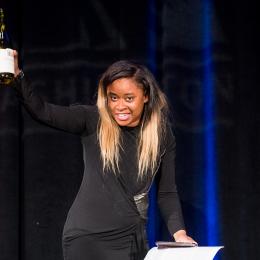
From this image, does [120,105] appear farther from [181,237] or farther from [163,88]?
[163,88]

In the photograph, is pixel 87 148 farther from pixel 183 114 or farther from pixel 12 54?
pixel 183 114

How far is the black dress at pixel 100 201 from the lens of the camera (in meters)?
1.72

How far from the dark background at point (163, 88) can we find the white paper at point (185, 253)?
1.23 m

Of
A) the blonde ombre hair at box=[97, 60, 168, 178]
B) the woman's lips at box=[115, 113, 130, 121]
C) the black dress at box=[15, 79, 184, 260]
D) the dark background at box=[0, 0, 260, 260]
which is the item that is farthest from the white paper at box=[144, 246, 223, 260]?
the dark background at box=[0, 0, 260, 260]

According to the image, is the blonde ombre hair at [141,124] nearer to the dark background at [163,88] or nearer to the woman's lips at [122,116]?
the woman's lips at [122,116]

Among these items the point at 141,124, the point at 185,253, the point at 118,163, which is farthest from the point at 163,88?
the point at 185,253

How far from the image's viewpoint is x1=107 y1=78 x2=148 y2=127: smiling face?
181cm

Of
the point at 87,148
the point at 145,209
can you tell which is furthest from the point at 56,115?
the point at 145,209

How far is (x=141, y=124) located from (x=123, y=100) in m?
0.11

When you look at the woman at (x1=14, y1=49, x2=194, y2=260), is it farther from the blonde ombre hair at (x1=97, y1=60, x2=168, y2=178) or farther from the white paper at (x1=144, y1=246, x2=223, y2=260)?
the white paper at (x1=144, y1=246, x2=223, y2=260)

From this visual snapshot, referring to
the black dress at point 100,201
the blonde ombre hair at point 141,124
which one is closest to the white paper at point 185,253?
the black dress at point 100,201

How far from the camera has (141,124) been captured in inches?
74.0

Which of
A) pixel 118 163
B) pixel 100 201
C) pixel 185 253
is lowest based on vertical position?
pixel 185 253

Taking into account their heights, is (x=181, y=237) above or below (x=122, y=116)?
below
